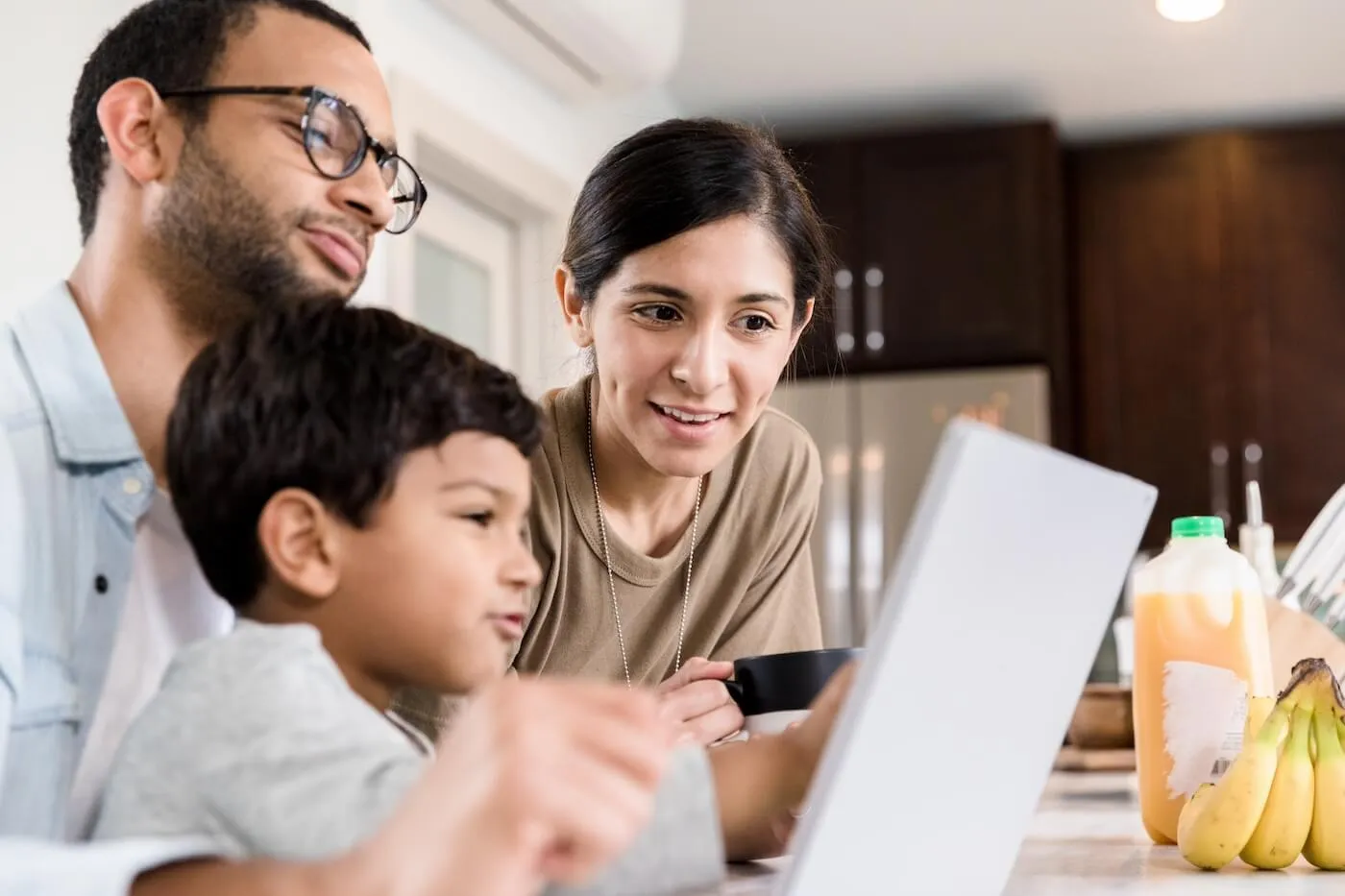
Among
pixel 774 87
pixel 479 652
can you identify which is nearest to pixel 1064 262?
pixel 774 87

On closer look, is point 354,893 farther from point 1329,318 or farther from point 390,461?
point 1329,318

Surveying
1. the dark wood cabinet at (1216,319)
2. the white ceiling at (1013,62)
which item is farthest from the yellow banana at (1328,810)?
the dark wood cabinet at (1216,319)

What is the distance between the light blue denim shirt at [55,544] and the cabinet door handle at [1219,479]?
12.8 feet

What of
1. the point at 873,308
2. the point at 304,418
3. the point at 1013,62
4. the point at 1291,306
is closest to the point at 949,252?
the point at 873,308

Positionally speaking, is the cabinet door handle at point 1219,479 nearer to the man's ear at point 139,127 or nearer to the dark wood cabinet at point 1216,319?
the dark wood cabinet at point 1216,319

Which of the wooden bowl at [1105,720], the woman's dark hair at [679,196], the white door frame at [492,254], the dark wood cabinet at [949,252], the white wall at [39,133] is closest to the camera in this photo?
Result: the woman's dark hair at [679,196]

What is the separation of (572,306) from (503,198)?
238cm

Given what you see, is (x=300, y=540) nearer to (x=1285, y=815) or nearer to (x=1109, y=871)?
(x=1109, y=871)

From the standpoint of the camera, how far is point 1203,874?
95cm

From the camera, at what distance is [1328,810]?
0.98 metres

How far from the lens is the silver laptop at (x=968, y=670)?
55cm

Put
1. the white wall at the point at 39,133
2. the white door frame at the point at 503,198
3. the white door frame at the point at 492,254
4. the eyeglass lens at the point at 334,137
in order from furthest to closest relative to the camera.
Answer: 1. the white door frame at the point at 492,254
2. the white door frame at the point at 503,198
3. the white wall at the point at 39,133
4. the eyeglass lens at the point at 334,137

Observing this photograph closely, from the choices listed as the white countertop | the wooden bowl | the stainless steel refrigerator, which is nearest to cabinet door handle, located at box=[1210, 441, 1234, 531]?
the stainless steel refrigerator

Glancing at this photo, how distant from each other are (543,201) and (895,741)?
11.1 feet
